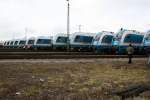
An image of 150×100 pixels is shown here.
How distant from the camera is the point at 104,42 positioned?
4162cm

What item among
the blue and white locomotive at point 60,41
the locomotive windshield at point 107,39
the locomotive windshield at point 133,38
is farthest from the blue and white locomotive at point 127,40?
the blue and white locomotive at point 60,41

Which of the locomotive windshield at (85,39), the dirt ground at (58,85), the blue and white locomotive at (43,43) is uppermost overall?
the locomotive windshield at (85,39)

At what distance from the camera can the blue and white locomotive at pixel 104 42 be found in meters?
41.6

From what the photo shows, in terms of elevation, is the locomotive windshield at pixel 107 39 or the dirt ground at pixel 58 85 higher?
the locomotive windshield at pixel 107 39

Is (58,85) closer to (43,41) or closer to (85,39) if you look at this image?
(85,39)

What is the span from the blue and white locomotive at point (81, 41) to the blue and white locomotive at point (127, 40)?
Result: 25.8 feet

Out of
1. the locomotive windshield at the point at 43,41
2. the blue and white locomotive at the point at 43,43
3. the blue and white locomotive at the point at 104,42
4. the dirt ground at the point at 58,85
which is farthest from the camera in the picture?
the locomotive windshield at the point at 43,41

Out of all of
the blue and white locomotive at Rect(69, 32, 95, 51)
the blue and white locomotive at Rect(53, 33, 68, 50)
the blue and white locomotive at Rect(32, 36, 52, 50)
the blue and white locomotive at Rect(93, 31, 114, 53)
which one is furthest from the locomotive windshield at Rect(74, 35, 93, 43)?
the blue and white locomotive at Rect(32, 36, 52, 50)

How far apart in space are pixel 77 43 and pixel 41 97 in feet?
116

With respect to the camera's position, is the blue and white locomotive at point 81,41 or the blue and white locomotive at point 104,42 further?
the blue and white locomotive at point 81,41

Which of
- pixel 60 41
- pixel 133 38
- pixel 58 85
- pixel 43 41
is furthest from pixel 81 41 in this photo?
pixel 58 85

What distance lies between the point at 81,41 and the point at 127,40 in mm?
9819

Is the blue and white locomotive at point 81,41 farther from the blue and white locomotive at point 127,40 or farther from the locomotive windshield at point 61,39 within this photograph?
the blue and white locomotive at point 127,40

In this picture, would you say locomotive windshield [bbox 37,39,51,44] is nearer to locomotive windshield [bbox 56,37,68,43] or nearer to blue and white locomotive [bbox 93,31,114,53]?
locomotive windshield [bbox 56,37,68,43]
